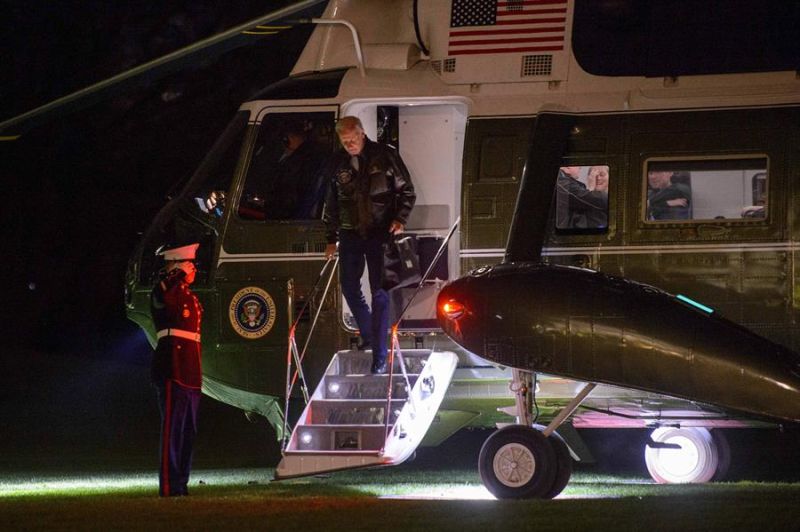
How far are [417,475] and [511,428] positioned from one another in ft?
9.22

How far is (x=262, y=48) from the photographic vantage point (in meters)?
28.7

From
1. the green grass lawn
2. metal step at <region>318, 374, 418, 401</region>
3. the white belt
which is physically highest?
the white belt

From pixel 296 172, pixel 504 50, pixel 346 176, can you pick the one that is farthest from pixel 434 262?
pixel 504 50

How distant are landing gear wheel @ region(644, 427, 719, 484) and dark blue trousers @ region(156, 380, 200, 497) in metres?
4.02

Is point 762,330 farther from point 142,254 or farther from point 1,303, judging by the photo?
point 1,303

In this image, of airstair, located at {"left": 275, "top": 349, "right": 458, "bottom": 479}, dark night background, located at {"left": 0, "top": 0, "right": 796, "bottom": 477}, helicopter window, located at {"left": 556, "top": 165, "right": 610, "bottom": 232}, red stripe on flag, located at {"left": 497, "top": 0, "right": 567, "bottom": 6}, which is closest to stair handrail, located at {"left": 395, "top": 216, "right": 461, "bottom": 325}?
airstair, located at {"left": 275, "top": 349, "right": 458, "bottom": 479}

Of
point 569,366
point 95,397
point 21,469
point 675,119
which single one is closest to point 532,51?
point 675,119

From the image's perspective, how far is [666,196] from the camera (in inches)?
414

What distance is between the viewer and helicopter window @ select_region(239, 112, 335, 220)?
1115 cm

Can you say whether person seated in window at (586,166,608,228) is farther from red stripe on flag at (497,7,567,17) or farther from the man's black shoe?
the man's black shoe

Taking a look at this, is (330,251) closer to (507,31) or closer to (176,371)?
(176,371)

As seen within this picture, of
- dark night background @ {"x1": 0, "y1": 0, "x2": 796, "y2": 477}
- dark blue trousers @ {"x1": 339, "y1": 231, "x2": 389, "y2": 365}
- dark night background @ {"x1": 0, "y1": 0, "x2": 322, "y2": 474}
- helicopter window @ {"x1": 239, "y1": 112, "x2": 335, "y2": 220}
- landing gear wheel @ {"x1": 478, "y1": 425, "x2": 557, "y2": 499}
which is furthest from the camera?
dark night background @ {"x1": 0, "y1": 0, "x2": 322, "y2": 474}

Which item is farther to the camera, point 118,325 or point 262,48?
point 262,48

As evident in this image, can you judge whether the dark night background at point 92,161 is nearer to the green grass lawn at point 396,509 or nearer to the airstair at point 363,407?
the airstair at point 363,407
